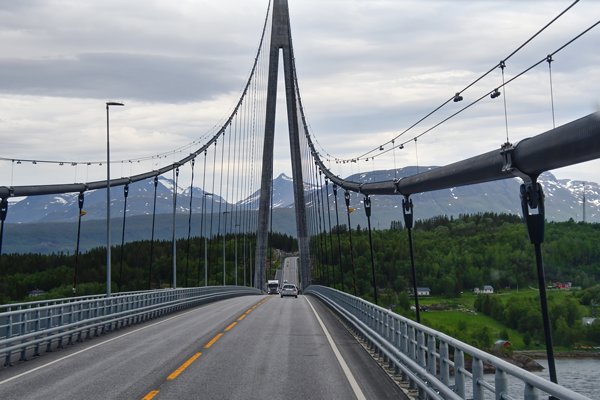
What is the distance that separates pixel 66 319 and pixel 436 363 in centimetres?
1577

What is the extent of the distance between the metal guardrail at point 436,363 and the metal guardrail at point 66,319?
28.4ft

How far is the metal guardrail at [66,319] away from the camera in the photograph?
19750 millimetres

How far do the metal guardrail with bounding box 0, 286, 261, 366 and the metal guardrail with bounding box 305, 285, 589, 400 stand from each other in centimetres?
864

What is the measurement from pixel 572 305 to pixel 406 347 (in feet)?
576

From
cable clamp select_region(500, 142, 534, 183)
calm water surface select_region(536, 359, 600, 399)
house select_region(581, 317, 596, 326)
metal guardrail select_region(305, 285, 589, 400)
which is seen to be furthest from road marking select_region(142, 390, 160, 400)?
house select_region(581, 317, 596, 326)

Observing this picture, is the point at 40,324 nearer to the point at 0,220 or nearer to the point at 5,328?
the point at 5,328

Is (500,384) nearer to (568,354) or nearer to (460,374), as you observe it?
(460,374)

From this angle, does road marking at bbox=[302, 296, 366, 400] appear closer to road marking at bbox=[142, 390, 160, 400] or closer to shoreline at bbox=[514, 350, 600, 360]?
road marking at bbox=[142, 390, 160, 400]

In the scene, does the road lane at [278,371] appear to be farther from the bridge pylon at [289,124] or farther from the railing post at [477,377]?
the bridge pylon at [289,124]

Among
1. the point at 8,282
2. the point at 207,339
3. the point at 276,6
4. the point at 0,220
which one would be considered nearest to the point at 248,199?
the point at 276,6

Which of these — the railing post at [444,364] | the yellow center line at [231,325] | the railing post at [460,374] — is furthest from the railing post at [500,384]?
the yellow center line at [231,325]

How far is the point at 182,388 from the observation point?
47.6 feet

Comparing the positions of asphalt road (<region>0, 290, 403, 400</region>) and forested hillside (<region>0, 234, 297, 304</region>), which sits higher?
forested hillside (<region>0, 234, 297, 304</region>)

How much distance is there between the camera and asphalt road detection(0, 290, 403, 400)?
1416 cm
